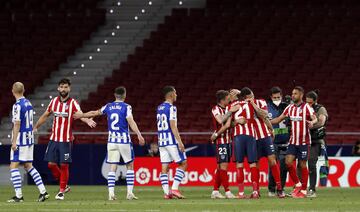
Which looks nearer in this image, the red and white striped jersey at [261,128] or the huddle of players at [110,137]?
the huddle of players at [110,137]

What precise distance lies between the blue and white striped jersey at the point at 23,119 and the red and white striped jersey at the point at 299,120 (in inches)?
194

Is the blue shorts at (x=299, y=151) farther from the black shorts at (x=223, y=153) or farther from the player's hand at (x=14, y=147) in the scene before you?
the player's hand at (x=14, y=147)

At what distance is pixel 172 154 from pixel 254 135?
5.17 ft

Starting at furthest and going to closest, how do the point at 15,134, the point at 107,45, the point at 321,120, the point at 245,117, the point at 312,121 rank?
1. the point at 107,45
2. the point at 321,120
3. the point at 312,121
4. the point at 245,117
5. the point at 15,134

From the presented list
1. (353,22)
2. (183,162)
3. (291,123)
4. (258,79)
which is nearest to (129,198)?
(183,162)

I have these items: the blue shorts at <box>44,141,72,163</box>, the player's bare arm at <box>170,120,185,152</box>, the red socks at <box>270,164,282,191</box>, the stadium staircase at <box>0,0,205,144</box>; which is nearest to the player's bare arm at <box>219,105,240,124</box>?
the player's bare arm at <box>170,120,185,152</box>

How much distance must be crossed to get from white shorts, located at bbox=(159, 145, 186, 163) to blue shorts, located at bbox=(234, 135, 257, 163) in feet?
3.33

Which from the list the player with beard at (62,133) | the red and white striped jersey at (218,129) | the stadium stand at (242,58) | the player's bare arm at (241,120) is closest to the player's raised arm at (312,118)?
the player's bare arm at (241,120)

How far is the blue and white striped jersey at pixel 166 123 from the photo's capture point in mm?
20406

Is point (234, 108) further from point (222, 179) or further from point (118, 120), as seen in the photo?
point (118, 120)

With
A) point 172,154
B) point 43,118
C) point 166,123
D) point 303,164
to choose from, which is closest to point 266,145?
point 303,164

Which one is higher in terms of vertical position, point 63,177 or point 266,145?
point 266,145

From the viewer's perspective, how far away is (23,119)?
19.1 metres

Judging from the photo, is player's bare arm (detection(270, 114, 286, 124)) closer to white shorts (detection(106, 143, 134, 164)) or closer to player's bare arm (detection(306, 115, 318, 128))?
player's bare arm (detection(306, 115, 318, 128))
